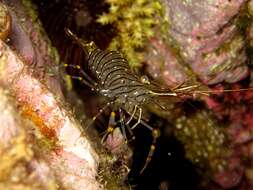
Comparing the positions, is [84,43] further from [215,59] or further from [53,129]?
[53,129]

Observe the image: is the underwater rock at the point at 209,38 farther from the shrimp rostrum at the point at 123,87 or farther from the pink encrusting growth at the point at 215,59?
the shrimp rostrum at the point at 123,87

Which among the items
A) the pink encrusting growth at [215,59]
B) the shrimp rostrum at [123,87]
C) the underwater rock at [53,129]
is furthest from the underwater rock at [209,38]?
the underwater rock at [53,129]

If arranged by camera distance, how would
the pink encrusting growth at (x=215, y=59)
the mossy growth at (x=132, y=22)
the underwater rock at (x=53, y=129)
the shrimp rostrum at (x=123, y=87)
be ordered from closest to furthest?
1. the underwater rock at (x=53, y=129)
2. the shrimp rostrum at (x=123, y=87)
3. the pink encrusting growth at (x=215, y=59)
4. the mossy growth at (x=132, y=22)

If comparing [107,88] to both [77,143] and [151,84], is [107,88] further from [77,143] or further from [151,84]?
[77,143]

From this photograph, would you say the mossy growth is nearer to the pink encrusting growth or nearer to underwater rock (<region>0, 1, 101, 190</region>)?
the pink encrusting growth

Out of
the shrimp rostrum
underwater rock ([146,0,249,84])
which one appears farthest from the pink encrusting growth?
the shrimp rostrum

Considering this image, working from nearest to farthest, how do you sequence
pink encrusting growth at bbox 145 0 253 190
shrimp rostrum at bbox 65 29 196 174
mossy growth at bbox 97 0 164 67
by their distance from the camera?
shrimp rostrum at bbox 65 29 196 174
pink encrusting growth at bbox 145 0 253 190
mossy growth at bbox 97 0 164 67

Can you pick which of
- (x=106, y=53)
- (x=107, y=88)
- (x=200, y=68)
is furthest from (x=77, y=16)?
(x=200, y=68)
